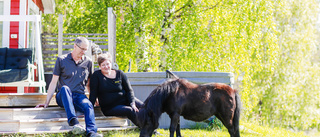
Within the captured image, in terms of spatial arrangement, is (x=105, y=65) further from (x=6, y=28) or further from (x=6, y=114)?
(x=6, y=28)

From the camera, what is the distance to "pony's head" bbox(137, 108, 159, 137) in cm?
340

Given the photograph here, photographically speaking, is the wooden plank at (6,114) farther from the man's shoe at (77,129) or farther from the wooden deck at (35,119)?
the man's shoe at (77,129)

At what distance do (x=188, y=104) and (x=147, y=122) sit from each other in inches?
20.3

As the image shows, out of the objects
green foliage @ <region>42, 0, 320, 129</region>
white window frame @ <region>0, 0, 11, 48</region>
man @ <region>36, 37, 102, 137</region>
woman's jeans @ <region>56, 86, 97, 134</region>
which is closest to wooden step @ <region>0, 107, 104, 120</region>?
man @ <region>36, 37, 102, 137</region>

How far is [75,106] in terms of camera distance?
4117 millimetres

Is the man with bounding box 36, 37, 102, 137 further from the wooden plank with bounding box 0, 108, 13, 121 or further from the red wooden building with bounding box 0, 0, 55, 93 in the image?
the red wooden building with bounding box 0, 0, 55, 93

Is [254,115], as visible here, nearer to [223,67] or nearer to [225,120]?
[223,67]

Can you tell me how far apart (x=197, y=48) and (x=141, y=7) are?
1.87m

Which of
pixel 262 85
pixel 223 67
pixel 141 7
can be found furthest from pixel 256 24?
pixel 262 85

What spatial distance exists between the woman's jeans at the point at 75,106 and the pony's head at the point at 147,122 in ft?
2.25

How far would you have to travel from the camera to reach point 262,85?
1489 cm

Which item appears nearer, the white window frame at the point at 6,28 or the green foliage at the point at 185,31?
the white window frame at the point at 6,28

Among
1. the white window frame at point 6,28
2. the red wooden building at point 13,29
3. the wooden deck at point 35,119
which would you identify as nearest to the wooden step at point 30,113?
the wooden deck at point 35,119

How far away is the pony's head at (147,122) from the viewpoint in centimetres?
340
